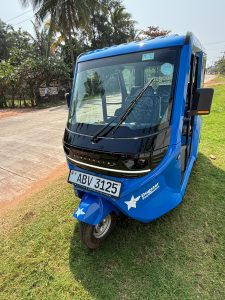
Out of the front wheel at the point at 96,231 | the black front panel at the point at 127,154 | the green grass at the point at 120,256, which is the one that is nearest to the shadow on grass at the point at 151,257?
the green grass at the point at 120,256

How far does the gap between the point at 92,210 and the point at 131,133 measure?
35.9 inches

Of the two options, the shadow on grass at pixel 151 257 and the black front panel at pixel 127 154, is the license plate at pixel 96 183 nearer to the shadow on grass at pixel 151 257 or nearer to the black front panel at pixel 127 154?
the black front panel at pixel 127 154

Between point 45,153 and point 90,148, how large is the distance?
423cm

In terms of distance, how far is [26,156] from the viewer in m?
6.15

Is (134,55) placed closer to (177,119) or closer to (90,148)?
(177,119)

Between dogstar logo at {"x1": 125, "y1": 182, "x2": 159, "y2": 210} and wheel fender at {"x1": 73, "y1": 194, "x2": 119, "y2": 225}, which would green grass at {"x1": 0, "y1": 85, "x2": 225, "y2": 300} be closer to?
wheel fender at {"x1": 73, "y1": 194, "x2": 119, "y2": 225}

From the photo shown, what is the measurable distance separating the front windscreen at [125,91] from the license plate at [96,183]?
507mm

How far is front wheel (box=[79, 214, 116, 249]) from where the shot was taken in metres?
2.50

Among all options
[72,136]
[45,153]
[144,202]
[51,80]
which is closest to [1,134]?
[45,153]

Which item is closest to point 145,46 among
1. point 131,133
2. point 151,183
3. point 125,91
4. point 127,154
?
point 125,91

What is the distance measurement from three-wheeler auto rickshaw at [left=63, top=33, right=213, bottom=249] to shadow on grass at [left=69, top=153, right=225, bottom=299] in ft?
0.84

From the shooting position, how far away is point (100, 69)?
9.02ft

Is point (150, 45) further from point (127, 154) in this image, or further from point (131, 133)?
point (127, 154)

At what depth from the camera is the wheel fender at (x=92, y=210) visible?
2320mm
